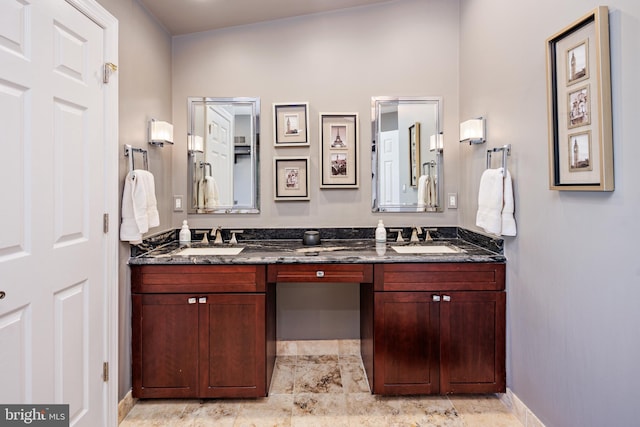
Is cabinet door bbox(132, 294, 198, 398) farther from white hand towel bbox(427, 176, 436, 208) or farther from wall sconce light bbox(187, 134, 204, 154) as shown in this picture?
white hand towel bbox(427, 176, 436, 208)

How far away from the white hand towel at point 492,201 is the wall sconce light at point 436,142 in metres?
0.66

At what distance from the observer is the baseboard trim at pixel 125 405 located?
6.46 ft

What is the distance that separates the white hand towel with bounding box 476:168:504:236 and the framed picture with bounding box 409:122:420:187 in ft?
2.13

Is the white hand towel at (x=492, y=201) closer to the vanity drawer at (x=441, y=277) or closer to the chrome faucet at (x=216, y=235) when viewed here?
the vanity drawer at (x=441, y=277)

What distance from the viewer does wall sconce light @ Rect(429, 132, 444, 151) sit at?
2.72 m

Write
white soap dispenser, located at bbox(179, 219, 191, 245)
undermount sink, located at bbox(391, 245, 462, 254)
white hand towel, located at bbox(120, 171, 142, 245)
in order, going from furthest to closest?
1. white soap dispenser, located at bbox(179, 219, 191, 245)
2. undermount sink, located at bbox(391, 245, 462, 254)
3. white hand towel, located at bbox(120, 171, 142, 245)

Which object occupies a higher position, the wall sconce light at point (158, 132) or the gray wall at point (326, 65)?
the gray wall at point (326, 65)

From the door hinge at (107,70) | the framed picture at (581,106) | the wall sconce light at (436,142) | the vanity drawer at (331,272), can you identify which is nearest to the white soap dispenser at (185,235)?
the vanity drawer at (331,272)

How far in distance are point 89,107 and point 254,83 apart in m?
1.27

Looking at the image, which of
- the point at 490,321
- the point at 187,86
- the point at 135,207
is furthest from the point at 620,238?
the point at 187,86

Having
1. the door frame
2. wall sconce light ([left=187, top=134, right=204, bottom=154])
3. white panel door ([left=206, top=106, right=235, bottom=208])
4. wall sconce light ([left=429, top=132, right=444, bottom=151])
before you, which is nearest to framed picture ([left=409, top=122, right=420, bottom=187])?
wall sconce light ([left=429, top=132, right=444, bottom=151])

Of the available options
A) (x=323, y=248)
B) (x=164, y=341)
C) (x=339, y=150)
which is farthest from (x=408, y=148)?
(x=164, y=341)

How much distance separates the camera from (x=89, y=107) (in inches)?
67.3

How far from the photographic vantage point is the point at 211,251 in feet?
7.98
